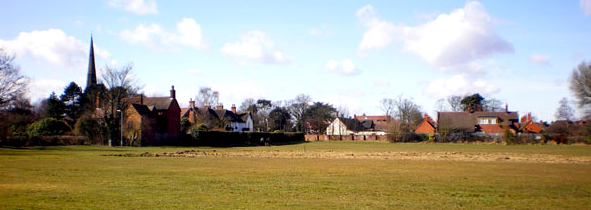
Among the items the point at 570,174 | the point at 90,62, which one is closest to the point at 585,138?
the point at 570,174

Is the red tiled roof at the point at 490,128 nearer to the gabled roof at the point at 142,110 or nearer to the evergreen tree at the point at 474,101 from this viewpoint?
the evergreen tree at the point at 474,101

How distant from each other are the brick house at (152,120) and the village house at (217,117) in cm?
1103

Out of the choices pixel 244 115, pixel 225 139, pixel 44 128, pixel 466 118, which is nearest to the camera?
pixel 44 128

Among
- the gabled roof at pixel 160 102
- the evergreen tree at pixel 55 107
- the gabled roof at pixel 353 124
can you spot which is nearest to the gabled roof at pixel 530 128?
the gabled roof at pixel 353 124

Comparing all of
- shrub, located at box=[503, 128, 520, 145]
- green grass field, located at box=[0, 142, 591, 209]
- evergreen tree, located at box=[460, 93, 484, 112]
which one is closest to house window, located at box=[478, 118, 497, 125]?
evergreen tree, located at box=[460, 93, 484, 112]

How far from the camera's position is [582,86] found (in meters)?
66.6

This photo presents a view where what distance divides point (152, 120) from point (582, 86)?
206 ft

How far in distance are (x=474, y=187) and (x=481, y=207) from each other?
4778mm

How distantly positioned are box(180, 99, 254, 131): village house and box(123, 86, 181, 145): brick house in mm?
11033

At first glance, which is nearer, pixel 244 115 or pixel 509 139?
pixel 509 139

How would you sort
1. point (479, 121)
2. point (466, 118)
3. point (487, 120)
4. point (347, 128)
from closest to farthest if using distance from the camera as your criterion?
point (487, 120)
point (479, 121)
point (466, 118)
point (347, 128)

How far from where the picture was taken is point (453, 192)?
1555cm

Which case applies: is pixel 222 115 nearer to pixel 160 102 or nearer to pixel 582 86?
pixel 160 102

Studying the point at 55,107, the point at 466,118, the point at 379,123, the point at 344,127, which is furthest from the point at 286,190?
the point at 379,123
